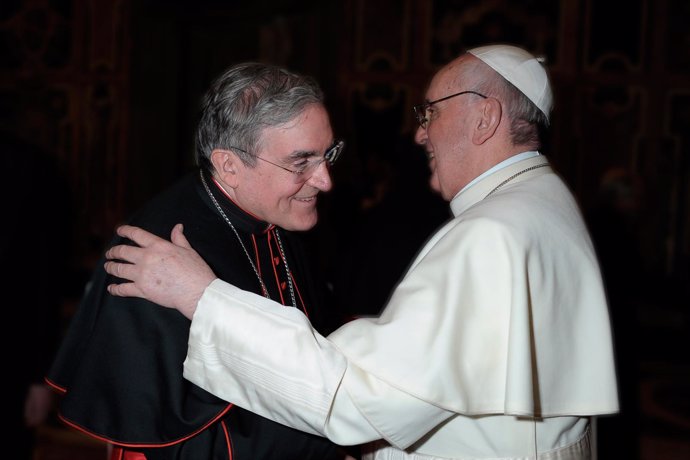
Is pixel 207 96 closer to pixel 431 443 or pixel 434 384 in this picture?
pixel 434 384

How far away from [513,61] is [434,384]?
980mm

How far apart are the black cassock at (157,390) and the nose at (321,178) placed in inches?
12.4

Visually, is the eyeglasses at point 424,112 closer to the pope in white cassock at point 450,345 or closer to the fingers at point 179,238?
the pope in white cassock at point 450,345

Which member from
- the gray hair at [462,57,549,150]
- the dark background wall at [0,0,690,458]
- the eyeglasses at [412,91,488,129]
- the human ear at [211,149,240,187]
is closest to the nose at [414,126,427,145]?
the eyeglasses at [412,91,488,129]

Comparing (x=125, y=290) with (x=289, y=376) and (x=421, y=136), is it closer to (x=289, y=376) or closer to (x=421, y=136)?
(x=289, y=376)

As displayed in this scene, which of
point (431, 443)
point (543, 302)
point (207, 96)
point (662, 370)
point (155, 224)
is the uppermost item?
point (207, 96)

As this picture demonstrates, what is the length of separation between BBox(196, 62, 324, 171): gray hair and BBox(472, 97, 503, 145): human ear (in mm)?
463

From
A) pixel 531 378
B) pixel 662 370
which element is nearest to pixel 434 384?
pixel 531 378

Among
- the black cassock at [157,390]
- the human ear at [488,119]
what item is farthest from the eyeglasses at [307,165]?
the human ear at [488,119]

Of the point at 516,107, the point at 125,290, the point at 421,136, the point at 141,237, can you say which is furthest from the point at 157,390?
the point at 516,107

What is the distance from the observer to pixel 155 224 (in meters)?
1.93

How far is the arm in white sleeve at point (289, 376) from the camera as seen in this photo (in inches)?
65.9

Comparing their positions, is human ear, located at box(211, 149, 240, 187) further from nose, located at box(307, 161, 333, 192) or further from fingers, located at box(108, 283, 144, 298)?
fingers, located at box(108, 283, 144, 298)

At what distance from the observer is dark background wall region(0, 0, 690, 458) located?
277 inches
